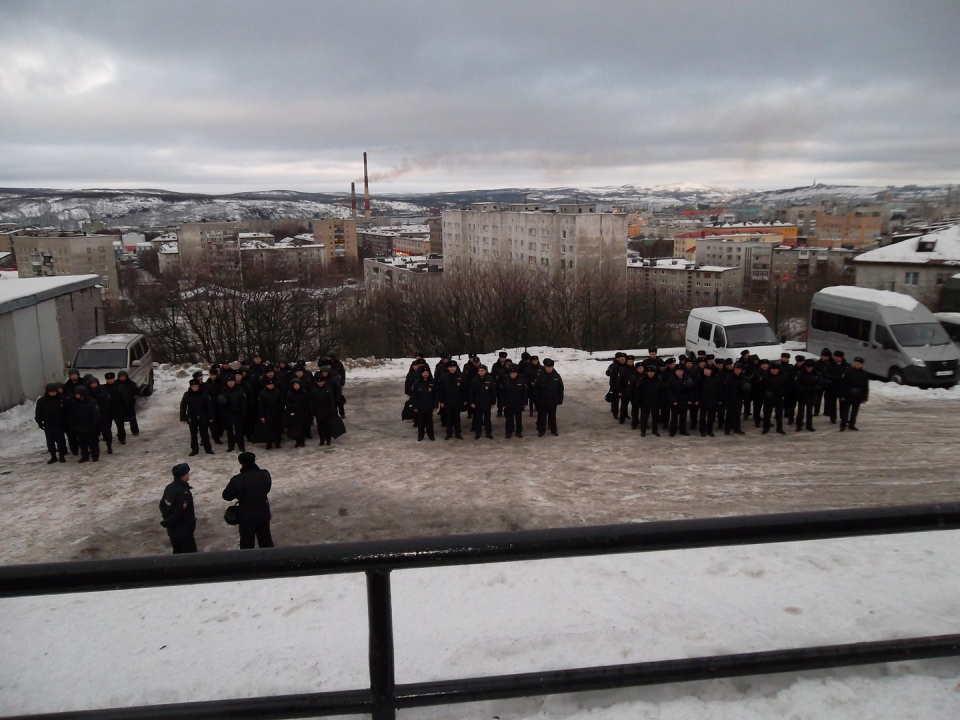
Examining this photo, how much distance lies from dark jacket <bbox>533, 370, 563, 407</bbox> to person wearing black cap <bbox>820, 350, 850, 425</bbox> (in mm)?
5684

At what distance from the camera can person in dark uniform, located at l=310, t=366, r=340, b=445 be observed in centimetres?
1341

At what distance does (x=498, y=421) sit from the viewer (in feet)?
51.8

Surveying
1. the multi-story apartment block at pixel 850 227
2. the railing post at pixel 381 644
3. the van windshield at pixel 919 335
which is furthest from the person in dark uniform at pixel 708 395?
the multi-story apartment block at pixel 850 227

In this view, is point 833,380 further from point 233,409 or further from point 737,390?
point 233,409

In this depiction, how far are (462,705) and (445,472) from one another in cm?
1004

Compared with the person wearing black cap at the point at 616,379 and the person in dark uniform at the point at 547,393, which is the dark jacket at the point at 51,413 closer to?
the person in dark uniform at the point at 547,393

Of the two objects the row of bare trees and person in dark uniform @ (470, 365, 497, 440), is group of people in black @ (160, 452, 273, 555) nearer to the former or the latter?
person in dark uniform @ (470, 365, 497, 440)

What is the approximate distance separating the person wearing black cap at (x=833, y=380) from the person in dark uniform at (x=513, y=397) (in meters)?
6.44

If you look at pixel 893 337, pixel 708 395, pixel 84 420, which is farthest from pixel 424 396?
pixel 893 337

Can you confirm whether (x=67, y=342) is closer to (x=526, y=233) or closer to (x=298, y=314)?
(x=298, y=314)

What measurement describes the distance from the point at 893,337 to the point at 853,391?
16.4ft

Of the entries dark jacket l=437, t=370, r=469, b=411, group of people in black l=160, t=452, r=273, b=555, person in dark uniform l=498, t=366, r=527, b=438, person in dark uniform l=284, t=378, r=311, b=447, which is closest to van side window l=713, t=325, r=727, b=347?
person in dark uniform l=498, t=366, r=527, b=438

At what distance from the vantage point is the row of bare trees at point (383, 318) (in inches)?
1222

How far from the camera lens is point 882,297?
18391 mm
